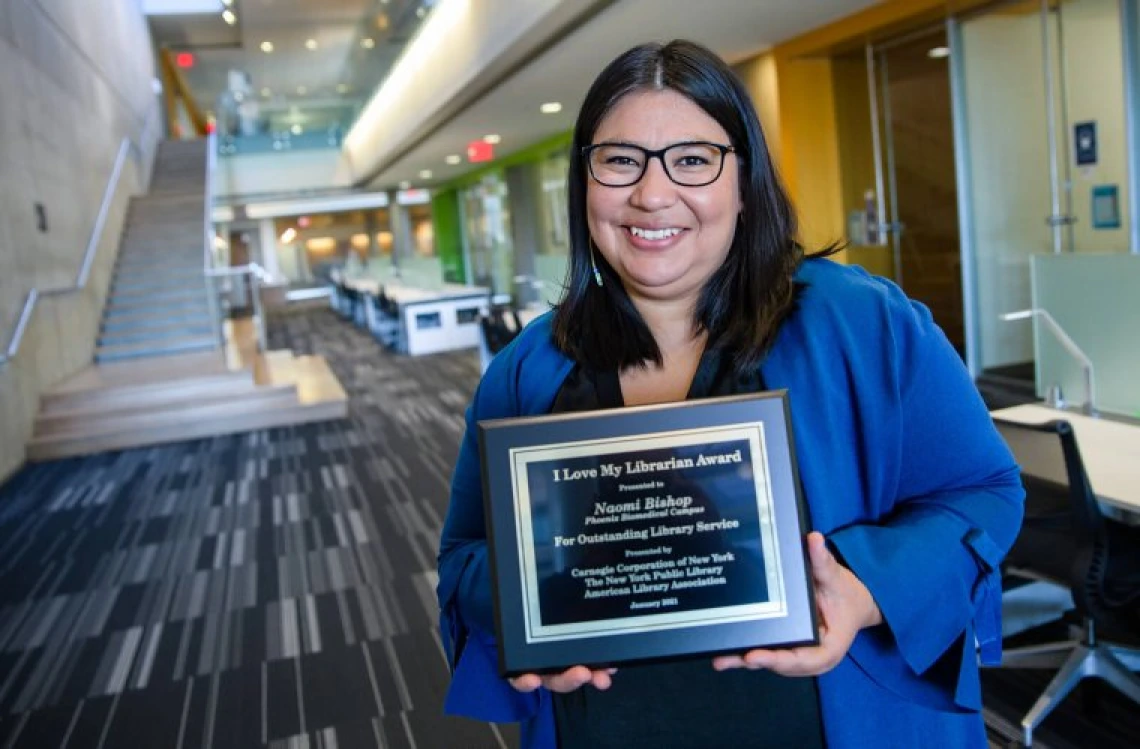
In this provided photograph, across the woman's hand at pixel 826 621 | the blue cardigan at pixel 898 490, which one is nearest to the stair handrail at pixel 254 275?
the blue cardigan at pixel 898 490

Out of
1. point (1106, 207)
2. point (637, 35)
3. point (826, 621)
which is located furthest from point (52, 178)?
point (826, 621)

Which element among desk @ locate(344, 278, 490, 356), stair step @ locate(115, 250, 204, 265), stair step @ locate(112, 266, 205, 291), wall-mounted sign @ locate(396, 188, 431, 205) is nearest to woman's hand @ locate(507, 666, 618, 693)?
stair step @ locate(112, 266, 205, 291)

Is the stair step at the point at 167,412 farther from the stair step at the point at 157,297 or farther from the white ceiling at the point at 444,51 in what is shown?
the white ceiling at the point at 444,51

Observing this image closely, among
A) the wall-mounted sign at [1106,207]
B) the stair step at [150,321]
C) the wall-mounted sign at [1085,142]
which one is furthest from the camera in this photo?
the stair step at [150,321]

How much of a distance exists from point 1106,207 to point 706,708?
6694 millimetres

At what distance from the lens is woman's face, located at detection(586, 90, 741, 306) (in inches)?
43.0

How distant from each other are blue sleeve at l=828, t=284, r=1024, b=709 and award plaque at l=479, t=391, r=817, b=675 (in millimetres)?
121

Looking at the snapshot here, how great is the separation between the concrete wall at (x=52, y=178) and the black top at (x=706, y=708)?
7.70 metres

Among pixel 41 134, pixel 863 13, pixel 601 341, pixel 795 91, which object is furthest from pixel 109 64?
pixel 601 341

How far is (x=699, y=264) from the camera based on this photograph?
1.15 meters

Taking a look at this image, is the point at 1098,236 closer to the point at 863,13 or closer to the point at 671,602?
the point at 863,13

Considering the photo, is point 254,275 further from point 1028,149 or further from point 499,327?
point 1028,149

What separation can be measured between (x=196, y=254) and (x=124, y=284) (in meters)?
1.14

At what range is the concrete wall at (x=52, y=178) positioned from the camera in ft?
27.6
